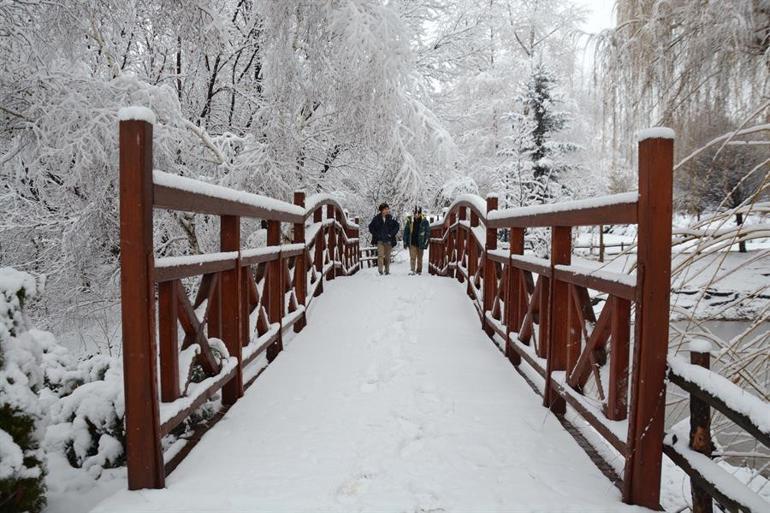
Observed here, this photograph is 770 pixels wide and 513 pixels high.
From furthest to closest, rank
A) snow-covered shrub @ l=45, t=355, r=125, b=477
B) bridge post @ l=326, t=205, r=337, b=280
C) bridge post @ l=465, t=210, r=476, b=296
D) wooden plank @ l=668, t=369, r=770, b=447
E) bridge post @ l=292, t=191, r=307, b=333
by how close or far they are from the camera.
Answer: bridge post @ l=326, t=205, r=337, b=280
bridge post @ l=465, t=210, r=476, b=296
bridge post @ l=292, t=191, r=307, b=333
snow-covered shrub @ l=45, t=355, r=125, b=477
wooden plank @ l=668, t=369, r=770, b=447

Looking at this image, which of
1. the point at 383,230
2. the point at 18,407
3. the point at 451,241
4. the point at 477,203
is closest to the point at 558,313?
Answer: the point at 18,407

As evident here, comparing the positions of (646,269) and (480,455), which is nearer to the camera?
(646,269)

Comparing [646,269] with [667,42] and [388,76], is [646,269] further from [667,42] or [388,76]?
[388,76]

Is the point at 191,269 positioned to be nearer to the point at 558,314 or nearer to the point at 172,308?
the point at 172,308

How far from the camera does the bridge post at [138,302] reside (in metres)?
2.18

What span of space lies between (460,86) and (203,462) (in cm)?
1912

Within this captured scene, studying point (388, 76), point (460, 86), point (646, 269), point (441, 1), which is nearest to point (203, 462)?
point (646, 269)

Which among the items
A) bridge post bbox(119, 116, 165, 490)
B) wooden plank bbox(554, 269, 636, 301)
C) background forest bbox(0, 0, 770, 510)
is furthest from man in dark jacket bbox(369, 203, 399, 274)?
bridge post bbox(119, 116, 165, 490)

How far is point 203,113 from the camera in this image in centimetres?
952

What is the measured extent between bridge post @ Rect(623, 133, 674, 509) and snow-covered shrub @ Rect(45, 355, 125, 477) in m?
2.57

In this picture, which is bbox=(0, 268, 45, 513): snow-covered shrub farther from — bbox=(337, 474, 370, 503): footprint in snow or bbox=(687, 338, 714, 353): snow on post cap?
bbox=(687, 338, 714, 353): snow on post cap

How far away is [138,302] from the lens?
2.20 metres

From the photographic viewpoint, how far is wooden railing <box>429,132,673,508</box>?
2105 mm

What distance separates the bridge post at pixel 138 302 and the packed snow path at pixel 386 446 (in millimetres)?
180
